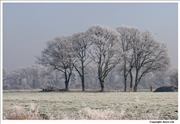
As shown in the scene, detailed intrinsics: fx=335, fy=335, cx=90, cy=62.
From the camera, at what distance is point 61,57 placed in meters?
32.2

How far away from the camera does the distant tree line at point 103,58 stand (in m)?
29.2

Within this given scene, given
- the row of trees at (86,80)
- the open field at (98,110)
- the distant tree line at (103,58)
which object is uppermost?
the distant tree line at (103,58)

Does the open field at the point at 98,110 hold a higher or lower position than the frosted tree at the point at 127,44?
lower

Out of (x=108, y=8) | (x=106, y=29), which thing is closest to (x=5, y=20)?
(x=108, y=8)

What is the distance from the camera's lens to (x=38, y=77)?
3434 cm

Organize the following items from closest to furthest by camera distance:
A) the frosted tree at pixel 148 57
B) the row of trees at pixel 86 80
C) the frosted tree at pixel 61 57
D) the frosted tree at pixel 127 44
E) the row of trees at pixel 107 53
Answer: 1. the frosted tree at pixel 127 44
2. the row of trees at pixel 107 53
3. the frosted tree at pixel 148 57
4. the frosted tree at pixel 61 57
5. the row of trees at pixel 86 80

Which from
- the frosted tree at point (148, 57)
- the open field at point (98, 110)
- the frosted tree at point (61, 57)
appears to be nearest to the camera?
the open field at point (98, 110)

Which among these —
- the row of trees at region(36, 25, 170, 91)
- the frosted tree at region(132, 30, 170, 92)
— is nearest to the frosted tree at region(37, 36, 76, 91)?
the row of trees at region(36, 25, 170, 91)

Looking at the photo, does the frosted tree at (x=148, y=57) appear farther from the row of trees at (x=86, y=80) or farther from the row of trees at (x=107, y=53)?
the row of trees at (x=86, y=80)

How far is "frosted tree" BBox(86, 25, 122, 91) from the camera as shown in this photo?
96.1 feet

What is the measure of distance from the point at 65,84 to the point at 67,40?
528 cm

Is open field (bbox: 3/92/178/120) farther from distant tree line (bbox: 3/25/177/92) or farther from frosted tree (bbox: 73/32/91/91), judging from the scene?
frosted tree (bbox: 73/32/91/91)

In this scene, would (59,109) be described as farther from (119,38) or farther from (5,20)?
(119,38)

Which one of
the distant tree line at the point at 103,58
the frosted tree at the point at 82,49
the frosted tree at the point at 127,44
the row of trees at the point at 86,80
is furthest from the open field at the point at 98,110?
the row of trees at the point at 86,80
